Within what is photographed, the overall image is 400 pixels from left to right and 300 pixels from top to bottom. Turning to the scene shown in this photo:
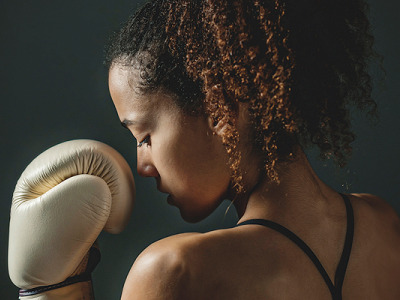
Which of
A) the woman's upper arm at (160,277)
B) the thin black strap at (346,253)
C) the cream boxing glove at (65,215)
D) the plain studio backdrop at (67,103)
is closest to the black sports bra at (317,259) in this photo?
the thin black strap at (346,253)

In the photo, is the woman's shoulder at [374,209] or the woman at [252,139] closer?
the woman at [252,139]

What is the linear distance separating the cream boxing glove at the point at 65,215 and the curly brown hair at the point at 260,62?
248 mm

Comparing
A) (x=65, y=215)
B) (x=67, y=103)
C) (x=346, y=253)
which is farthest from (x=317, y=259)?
(x=67, y=103)

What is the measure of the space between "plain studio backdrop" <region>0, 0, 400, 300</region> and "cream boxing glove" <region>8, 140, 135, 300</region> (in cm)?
45

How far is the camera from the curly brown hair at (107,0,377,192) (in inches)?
27.7

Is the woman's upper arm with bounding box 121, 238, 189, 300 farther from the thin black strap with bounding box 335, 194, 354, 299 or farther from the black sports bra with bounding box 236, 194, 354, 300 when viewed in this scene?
the thin black strap with bounding box 335, 194, 354, 299

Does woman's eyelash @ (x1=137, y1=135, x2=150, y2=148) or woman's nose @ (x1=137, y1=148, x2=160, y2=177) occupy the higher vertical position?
woman's eyelash @ (x1=137, y1=135, x2=150, y2=148)

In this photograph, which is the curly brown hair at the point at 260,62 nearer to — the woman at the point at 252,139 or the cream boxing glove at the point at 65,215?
the woman at the point at 252,139

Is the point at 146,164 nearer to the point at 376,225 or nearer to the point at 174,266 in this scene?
the point at 174,266

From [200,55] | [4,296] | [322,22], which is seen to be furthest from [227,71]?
[4,296]

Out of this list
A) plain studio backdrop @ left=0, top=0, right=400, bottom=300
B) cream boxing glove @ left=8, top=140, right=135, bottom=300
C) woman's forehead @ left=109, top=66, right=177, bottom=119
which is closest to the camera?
woman's forehead @ left=109, top=66, right=177, bottom=119

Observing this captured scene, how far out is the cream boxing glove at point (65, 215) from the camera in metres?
0.91

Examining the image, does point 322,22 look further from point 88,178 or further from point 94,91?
point 94,91

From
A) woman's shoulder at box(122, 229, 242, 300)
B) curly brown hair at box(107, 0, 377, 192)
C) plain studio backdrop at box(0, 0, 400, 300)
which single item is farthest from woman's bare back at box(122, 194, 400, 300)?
plain studio backdrop at box(0, 0, 400, 300)
